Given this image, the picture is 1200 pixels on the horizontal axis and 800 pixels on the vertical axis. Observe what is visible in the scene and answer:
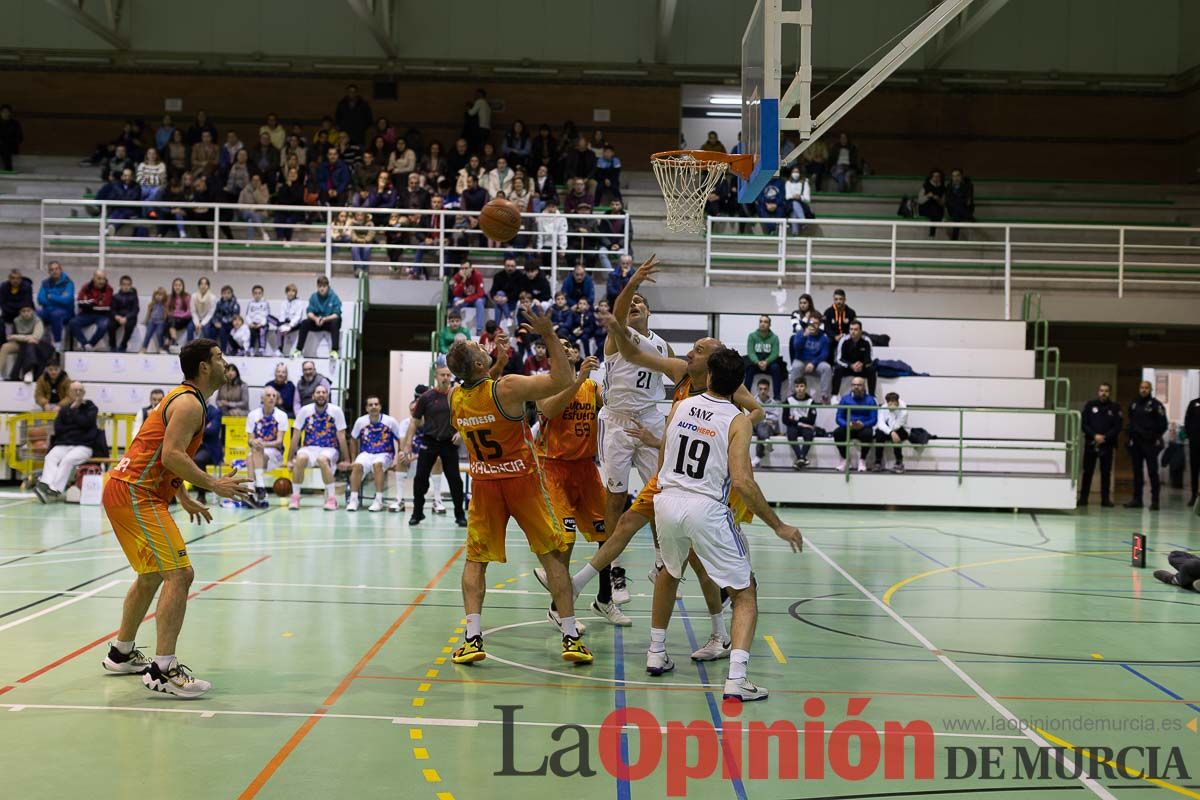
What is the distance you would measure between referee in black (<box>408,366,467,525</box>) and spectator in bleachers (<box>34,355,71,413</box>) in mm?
6674

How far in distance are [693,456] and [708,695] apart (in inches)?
56.7

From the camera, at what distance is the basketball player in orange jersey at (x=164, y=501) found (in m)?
6.35

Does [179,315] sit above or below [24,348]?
above

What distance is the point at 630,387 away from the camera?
8.77m

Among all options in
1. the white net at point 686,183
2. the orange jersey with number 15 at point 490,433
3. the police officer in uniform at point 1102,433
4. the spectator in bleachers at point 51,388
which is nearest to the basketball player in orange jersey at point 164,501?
the orange jersey with number 15 at point 490,433

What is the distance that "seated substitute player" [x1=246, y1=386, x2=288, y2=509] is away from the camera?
1633cm

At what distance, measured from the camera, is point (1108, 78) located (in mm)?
27000

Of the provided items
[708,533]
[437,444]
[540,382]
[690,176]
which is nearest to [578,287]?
[437,444]

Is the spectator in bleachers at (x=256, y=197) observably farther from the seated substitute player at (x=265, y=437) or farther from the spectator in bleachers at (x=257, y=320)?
the seated substitute player at (x=265, y=437)

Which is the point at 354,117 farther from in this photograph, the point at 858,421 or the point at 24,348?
the point at 858,421

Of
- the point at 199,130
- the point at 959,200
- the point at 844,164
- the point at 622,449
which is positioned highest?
the point at 199,130

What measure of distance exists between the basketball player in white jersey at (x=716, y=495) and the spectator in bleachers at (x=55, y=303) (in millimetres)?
16090

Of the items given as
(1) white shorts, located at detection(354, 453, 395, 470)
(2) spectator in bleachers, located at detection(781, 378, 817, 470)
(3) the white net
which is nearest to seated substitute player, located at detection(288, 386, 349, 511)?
(1) white shorts, located at detection(354, 453, 395, 470)

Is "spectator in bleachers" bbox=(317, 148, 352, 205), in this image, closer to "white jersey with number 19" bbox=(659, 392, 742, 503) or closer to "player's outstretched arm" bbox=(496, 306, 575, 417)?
"player's outstretched arm" bbox=(496, 306, 575, 417)
